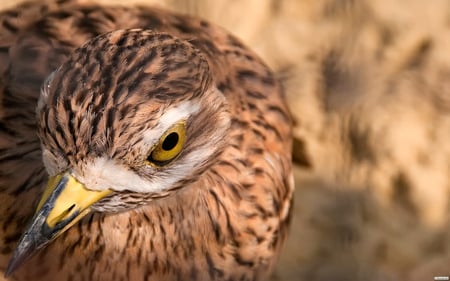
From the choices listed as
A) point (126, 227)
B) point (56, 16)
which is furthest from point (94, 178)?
point (56, 16)

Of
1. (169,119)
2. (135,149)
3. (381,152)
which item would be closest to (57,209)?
(135,149)

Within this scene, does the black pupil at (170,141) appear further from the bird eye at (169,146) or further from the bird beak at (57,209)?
the bird beak at (57,209)

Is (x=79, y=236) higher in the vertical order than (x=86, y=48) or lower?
lower

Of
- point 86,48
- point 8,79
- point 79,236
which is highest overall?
point 86,48

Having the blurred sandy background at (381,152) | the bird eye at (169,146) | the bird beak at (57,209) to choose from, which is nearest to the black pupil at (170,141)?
the bird eye at (169,146)

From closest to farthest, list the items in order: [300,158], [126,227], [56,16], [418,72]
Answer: [126,227], [56,16], [418,72], [300,158]

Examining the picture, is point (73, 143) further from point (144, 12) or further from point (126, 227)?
point (144, 12)

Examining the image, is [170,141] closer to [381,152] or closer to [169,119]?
[169,119]
